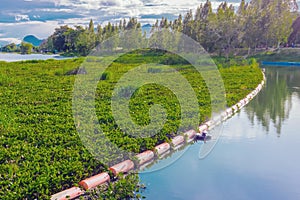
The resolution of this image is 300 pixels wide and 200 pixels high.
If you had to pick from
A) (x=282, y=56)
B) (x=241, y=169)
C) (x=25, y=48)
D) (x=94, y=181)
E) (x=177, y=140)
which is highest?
(x=94, y=181)

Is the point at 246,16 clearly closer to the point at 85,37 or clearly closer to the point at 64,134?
the point at 85,37

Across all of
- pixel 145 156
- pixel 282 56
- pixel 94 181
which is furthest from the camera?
pixel 282 56

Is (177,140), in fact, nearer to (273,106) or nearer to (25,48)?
(273,106)

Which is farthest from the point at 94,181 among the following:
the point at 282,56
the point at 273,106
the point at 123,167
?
→ the point at 282,56

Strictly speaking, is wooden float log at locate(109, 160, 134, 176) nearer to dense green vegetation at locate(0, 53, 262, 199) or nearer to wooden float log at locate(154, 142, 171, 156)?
dense green vegetation at locate(0, 53, 262, 199)

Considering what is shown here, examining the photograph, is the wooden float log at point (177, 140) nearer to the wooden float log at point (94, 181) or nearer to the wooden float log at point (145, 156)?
the wooden float log at point (145, 156)

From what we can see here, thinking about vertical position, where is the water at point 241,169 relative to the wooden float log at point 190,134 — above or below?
below

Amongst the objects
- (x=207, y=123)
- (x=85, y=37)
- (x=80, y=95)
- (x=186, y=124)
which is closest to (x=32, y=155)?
(x=186, y=124)

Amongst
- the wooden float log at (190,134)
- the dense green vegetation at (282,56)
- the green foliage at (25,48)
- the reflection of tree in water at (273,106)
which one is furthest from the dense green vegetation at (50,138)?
the green foliage at (25,48)
